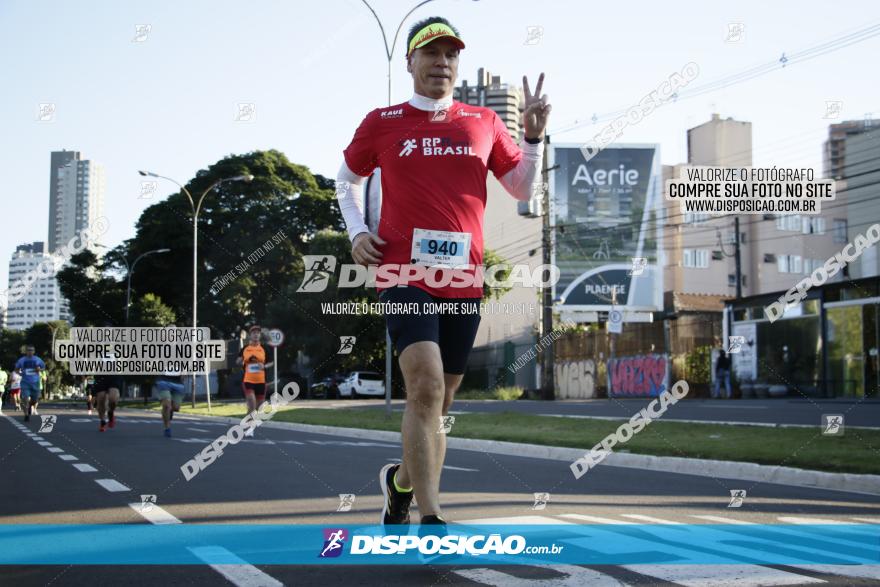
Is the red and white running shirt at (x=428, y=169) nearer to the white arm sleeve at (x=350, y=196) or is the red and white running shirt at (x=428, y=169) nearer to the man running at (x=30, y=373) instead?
the white arm sleeve at (x=350, y=196)

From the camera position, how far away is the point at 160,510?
6258mm

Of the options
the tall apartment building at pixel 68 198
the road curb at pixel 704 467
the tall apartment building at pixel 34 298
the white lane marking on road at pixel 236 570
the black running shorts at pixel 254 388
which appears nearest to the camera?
the white lane marking on road at pixel 236 570

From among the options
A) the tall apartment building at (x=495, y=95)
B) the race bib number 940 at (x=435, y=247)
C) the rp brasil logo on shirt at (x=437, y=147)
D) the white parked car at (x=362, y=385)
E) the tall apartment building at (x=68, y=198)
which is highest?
the tall apartment building at (x=495, y=95)

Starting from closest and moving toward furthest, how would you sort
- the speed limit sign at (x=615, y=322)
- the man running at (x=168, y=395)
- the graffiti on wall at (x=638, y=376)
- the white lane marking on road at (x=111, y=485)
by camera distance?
1. the white lane marking on road at (x=111, y=485)
2. the man running at (x=168, y=395)
3. the speed limit sign at (x=615, y=322)
4. the graffiti on wall at (x=638, y=376)

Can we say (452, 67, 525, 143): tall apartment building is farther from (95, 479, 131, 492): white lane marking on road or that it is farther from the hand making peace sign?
the hand making peace sign

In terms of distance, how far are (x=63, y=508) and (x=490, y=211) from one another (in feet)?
199

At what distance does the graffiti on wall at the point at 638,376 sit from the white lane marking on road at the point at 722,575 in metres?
36.4

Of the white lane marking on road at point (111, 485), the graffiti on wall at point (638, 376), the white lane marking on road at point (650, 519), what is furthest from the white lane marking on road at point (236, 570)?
the graffiti on wall at point (638, 376)

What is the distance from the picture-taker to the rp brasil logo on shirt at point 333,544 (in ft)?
15.1

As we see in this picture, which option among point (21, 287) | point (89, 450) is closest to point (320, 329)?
point (21, 287)

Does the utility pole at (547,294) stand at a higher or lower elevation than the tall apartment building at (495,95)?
lower

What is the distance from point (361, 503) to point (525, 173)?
115 inches

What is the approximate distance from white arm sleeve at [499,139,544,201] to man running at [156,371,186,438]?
13.0 m

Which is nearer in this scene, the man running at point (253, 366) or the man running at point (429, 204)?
the man running at point (429, 204)
